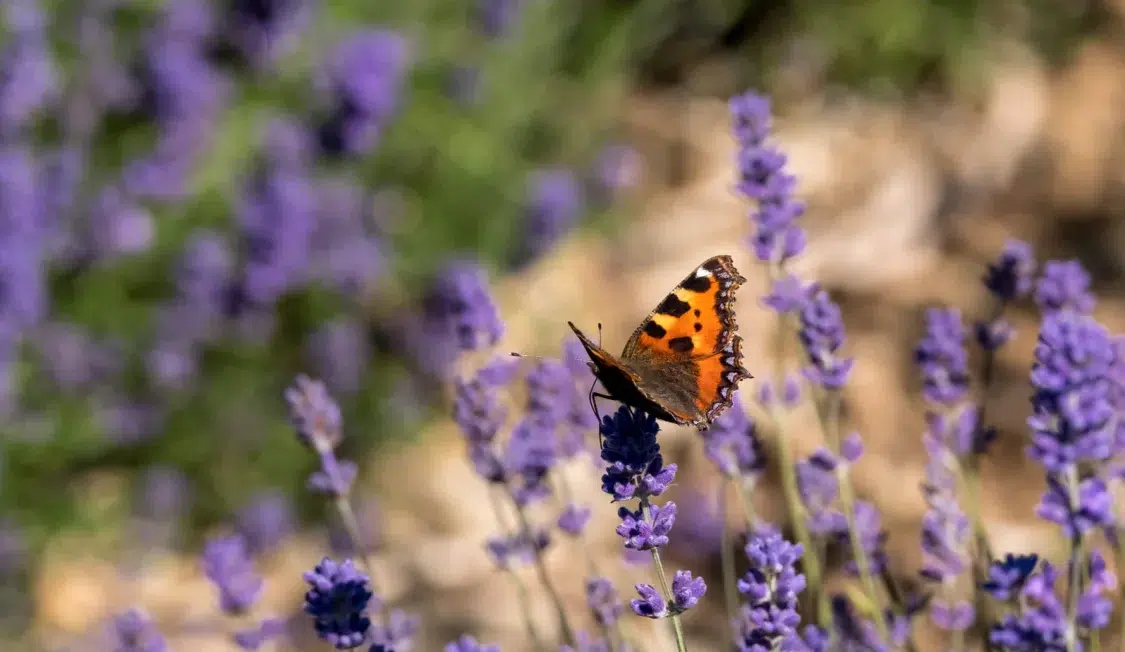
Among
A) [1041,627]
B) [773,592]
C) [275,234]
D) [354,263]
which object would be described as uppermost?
[354,263]

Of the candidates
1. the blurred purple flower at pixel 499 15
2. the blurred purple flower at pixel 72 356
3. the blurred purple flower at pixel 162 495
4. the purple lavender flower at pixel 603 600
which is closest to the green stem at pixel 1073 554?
the purple lavender flower at pixel 603 600

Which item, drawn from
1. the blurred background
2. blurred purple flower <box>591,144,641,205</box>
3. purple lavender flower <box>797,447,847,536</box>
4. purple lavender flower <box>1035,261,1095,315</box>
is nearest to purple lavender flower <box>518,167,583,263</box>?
the blurred background

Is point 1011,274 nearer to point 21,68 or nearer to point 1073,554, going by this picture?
point 1073,554

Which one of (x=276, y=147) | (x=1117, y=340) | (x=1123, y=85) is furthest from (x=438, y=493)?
(x=1123, y=85)

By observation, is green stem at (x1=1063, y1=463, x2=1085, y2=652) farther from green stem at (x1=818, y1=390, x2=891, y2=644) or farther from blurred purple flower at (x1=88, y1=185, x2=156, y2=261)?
blurred purple flower at (x1=88, y1=185, x2=156, y2=261)

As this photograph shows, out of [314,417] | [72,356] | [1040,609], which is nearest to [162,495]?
[72,356]
